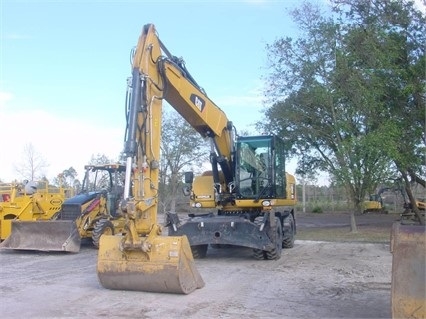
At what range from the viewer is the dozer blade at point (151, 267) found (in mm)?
8180

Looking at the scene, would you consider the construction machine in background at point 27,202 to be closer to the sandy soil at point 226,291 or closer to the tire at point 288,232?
the sandy soil at point 226,291

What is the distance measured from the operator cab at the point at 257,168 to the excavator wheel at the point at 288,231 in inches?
51.6

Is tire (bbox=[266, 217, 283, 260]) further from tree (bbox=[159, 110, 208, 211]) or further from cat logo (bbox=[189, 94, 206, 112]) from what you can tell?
tree (bbox=[159, 110, 208, 211])

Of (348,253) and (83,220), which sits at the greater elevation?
(83,220)

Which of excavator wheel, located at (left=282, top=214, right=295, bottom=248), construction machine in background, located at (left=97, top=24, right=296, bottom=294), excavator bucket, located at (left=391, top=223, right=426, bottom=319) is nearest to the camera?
excavator bucket, located at (left=391, top=223, right=426, bottom=319)

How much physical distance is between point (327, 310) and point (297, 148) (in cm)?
1608

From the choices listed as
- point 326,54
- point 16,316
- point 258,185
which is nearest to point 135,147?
point 16,316

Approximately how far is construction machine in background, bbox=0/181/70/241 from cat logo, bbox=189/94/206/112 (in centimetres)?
691

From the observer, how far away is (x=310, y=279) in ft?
32.9

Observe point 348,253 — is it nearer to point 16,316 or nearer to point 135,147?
point 135,147

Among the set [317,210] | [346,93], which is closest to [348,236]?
[346,93]

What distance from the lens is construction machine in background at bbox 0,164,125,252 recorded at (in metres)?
14.1

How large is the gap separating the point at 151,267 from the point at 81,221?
23.7ft

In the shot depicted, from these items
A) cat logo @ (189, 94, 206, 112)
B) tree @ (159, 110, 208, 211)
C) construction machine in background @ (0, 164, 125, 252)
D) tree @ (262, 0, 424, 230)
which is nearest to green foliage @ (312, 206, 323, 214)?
tree @ (159, 110, 208, 211)
